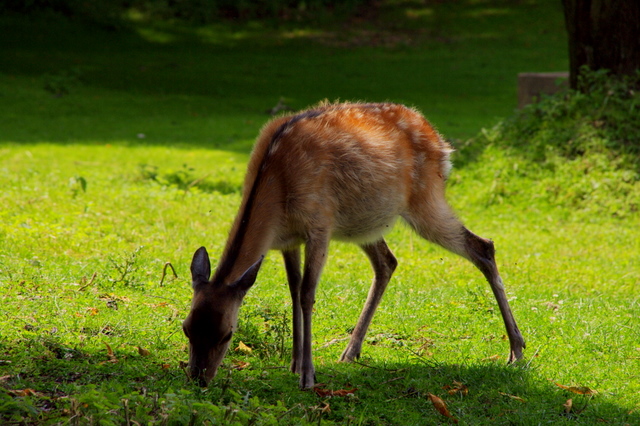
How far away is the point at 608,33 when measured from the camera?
1028cm

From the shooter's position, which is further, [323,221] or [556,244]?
[556,244]

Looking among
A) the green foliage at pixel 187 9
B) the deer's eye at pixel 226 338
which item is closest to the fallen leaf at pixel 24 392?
the deer's eye at pixel 226 338

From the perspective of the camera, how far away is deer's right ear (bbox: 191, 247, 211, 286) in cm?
432

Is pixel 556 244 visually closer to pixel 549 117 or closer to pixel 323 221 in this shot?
pixel 549 117

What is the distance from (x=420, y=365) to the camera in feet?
16.6

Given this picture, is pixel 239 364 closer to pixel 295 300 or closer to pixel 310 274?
pixel 295 300

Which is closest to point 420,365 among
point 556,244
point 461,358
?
point 461,358

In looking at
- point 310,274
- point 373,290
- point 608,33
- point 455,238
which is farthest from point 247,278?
point 608,33

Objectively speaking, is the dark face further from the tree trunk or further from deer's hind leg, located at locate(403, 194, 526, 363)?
the tree trunk

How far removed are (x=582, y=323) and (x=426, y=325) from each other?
1.13 meters

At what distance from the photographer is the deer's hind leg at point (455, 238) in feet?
17.7

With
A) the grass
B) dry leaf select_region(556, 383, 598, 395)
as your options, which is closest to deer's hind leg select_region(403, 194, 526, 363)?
the grass

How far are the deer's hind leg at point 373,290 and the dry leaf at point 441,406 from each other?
930 mm

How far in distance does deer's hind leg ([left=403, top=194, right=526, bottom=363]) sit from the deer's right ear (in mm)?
1568
